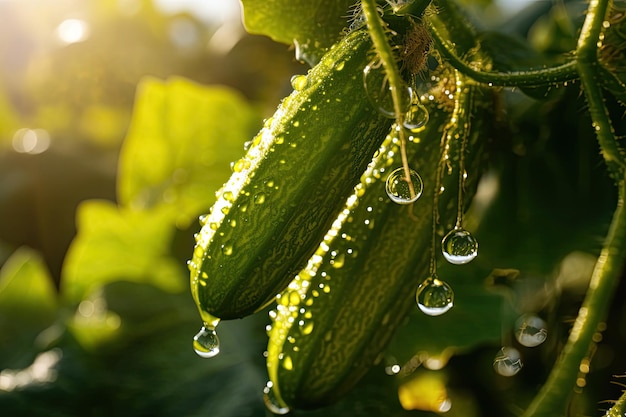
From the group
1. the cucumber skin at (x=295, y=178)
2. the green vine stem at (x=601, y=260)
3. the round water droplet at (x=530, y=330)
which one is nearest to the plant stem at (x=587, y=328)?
the green vine stem at (x=601, y=260)

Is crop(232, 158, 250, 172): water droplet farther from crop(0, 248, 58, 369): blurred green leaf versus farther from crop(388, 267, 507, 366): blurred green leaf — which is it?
crop(0, 248, 58, 369): blurred green leaf

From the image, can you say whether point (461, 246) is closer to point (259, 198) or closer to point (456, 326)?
point (259, 198)

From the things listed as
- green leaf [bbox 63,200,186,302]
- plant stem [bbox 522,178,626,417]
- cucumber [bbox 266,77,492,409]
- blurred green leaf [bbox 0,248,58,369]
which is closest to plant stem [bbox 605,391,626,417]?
plant stem [bbox 522,178,626,417]

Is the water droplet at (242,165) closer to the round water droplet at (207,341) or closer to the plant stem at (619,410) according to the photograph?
the round water droplet at (207,341)

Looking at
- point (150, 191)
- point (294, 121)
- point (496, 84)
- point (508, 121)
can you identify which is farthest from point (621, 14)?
point (150, 191)

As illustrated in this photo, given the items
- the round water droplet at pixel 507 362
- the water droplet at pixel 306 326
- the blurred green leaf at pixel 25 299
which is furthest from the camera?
the blurred green leaf at pixel 25 299
